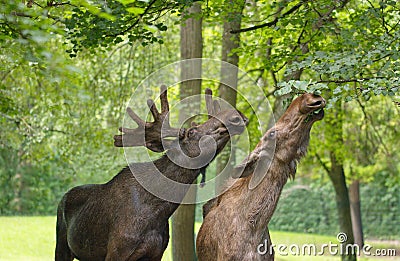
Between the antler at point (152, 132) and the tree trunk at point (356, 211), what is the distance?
1356cm

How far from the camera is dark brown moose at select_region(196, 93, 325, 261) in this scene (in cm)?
443

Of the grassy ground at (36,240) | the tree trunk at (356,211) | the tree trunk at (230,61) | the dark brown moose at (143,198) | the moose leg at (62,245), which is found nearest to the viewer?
the dark brown moose at (143,198)

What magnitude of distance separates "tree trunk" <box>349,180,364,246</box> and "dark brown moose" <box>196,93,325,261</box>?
45.3 feet

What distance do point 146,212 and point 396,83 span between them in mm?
2127

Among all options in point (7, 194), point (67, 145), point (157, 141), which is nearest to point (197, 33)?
point (157, 141)

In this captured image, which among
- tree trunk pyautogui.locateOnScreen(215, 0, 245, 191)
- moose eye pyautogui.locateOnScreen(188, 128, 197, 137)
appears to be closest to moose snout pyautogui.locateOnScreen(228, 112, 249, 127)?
moose eye pyautogui.locateOnScreen(188, 128, 197, 137)

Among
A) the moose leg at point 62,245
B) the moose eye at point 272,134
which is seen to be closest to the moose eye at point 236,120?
the moose eye at point 272,134

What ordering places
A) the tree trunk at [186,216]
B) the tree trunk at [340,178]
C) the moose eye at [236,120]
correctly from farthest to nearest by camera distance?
the tree trunk at [340,178] → the tree trunk at [186,216] → the moose eye at [236,120]

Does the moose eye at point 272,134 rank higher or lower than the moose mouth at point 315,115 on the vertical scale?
lower

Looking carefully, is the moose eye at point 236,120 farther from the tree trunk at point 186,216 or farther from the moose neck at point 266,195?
the tree trunk at point 186,216

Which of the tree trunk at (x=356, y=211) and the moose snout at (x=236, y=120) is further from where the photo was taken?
the tree trunk at (x=356, y=211)

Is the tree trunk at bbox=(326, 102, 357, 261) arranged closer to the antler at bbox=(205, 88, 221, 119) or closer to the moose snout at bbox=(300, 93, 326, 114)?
the antler at bbox=(205, 88, 221, 119)

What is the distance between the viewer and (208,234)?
4711mm

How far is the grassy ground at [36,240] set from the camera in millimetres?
14922
